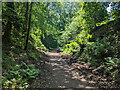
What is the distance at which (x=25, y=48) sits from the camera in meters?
9.41

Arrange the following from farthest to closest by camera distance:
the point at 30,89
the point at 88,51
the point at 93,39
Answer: the point at 93,39 → the point at 88,51 → the point at 30,89

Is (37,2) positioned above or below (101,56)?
above

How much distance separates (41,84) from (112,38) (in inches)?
276

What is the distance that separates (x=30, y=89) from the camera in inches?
164

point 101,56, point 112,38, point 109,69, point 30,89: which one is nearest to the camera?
point 30,89

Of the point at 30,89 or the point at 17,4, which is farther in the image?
the point at 17,4

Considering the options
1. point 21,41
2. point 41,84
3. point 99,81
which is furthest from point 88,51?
point 21,41

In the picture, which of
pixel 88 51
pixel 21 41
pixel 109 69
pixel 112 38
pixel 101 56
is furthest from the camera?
pixel 21 41

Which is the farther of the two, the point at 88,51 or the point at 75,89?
the point at 88,51

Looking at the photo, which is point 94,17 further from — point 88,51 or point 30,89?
point 30,89

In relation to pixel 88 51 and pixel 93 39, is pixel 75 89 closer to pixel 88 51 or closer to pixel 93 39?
pixel 88 51

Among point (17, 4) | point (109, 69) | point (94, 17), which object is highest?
point (17, 4)

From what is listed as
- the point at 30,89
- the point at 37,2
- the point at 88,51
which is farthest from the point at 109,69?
the point at 37,2

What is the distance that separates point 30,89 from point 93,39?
28.3 ft
